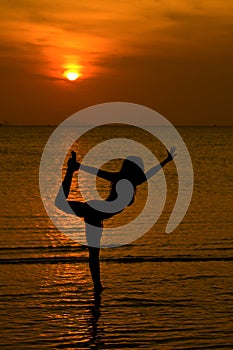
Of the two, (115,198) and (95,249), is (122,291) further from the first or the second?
(115,198)

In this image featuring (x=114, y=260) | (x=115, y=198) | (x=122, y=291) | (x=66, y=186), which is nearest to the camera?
(x=66, y=186)

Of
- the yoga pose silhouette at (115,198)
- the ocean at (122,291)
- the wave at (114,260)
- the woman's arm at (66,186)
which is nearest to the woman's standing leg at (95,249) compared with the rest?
the yoga pose silhouette at (115,198)

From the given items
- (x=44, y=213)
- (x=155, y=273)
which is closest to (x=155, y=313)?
(x=155, y=273)

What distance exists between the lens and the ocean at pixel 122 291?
504 inches

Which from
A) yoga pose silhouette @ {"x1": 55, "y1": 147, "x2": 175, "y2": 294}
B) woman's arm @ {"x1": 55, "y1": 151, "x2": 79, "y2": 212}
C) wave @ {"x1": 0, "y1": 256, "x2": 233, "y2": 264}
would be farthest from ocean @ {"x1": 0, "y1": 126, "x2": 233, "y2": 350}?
woman's arm @ {"x1": 55, "y1": 151, "x2": 79, "y2": 212}

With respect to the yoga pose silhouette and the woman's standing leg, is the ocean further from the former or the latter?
the yoga pose silhouette

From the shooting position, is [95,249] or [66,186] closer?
[66,186]

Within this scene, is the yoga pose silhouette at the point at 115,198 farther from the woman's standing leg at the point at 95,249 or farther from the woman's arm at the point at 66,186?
the woman's arm at the point at 66,186

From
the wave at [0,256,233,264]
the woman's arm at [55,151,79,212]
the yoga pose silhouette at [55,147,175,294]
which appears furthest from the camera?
the wave at [0,256,233,264]

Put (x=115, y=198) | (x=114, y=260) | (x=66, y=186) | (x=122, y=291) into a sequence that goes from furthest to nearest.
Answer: (x=114, y=260), (x=122, y=291), (x=115, y=198), (x=66, y=186)

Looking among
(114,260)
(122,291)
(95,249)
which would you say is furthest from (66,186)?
(114,260)

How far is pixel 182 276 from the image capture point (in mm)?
17328

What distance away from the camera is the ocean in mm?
12805

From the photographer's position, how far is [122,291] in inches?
626
